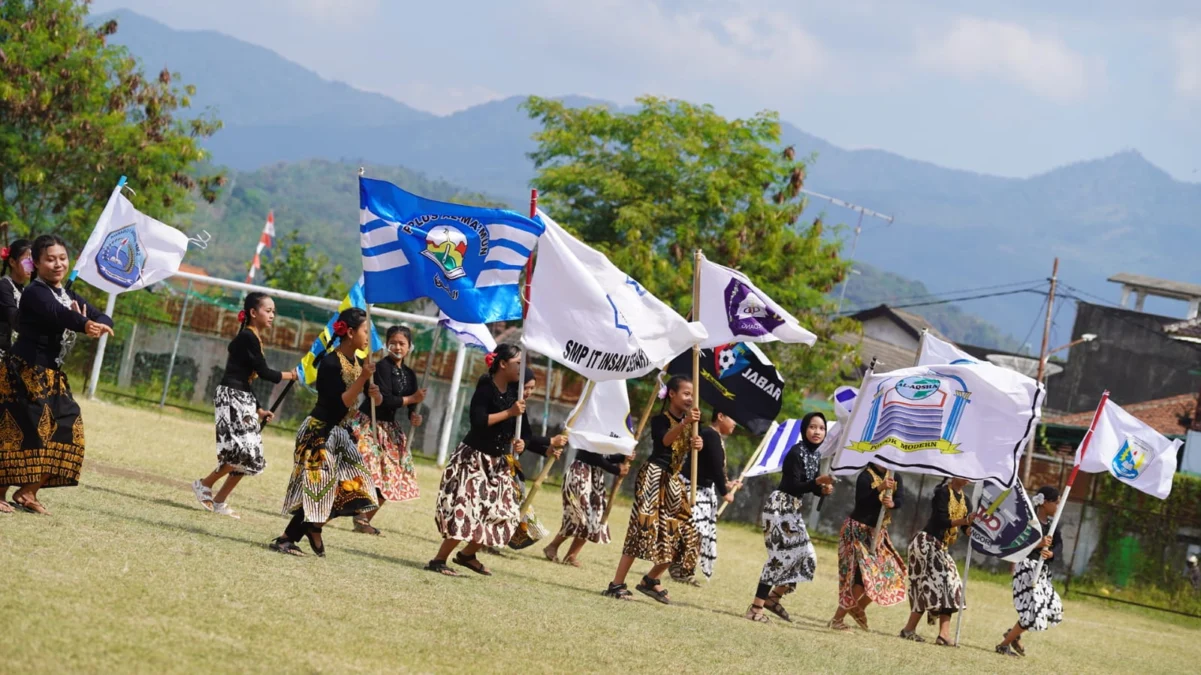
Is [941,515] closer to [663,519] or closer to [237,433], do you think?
[663,519]

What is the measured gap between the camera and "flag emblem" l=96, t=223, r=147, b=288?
16156 millimetres

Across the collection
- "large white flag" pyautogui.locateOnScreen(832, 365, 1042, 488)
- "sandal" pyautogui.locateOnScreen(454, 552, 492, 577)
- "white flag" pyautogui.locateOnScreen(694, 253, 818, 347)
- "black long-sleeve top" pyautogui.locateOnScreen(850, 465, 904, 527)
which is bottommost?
"sandal" pyautogui.locateOnScreen(454, 552, 492, 577)

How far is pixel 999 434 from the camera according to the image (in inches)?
444

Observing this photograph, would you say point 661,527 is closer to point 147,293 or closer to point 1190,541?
point 1190,541

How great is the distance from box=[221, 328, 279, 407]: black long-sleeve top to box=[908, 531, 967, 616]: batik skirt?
5.78 metres

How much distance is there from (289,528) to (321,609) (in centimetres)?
218

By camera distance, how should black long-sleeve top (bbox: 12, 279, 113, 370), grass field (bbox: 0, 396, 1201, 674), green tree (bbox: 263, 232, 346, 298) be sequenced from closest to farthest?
1. grass field (bbox: 0, 396, 1201, 674)
2. black long-sleeve top (bbox: 12, 279, 113, 370)
3. green tree (bbox: 263, 232, 346, 298)

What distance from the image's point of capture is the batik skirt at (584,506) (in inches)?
541

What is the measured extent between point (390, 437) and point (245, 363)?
2.35 m

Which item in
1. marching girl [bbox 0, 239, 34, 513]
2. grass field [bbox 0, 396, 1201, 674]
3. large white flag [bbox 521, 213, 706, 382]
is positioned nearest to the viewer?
grass field [bbox 0, 396, 1201, 674]

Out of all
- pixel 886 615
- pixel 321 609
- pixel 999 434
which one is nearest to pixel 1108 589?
pixel 886 615

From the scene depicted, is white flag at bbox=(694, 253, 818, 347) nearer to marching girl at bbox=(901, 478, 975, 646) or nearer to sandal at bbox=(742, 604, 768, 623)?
marching girl at bbox=(901, 478, 975, 646)

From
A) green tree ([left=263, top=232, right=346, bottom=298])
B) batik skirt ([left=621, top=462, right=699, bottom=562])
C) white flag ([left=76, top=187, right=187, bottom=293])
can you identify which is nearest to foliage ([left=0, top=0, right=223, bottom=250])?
white flag ([left=76, top=187, right=187, bottom=293])

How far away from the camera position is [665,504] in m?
11.1
